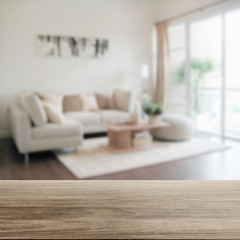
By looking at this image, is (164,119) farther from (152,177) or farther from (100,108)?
(152,177)

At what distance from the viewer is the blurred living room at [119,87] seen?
3203 millimetres

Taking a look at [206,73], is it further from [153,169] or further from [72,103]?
[153,169]

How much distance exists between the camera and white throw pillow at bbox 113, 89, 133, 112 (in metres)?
4.77

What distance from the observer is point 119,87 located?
5.60 m

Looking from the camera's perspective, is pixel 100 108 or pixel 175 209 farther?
pixel 100 108

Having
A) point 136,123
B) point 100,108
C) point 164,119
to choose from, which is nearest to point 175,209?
point 136,123

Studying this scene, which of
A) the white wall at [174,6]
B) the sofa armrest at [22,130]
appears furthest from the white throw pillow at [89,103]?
the white wall at [174,6]

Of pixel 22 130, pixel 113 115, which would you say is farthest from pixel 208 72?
pixel 22 130

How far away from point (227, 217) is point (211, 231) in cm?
5

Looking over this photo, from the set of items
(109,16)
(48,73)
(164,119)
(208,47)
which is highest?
(109,16)

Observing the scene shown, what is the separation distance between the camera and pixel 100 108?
495 cm

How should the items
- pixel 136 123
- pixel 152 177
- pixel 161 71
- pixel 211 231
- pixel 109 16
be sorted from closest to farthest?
pixel 211 231
pixel 152 177
pixel 136 123
pixel 109 16
pixel 161 71

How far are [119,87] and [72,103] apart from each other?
4.19ft

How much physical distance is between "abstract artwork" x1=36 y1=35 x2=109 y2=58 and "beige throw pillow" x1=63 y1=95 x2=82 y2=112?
2.74 ft
